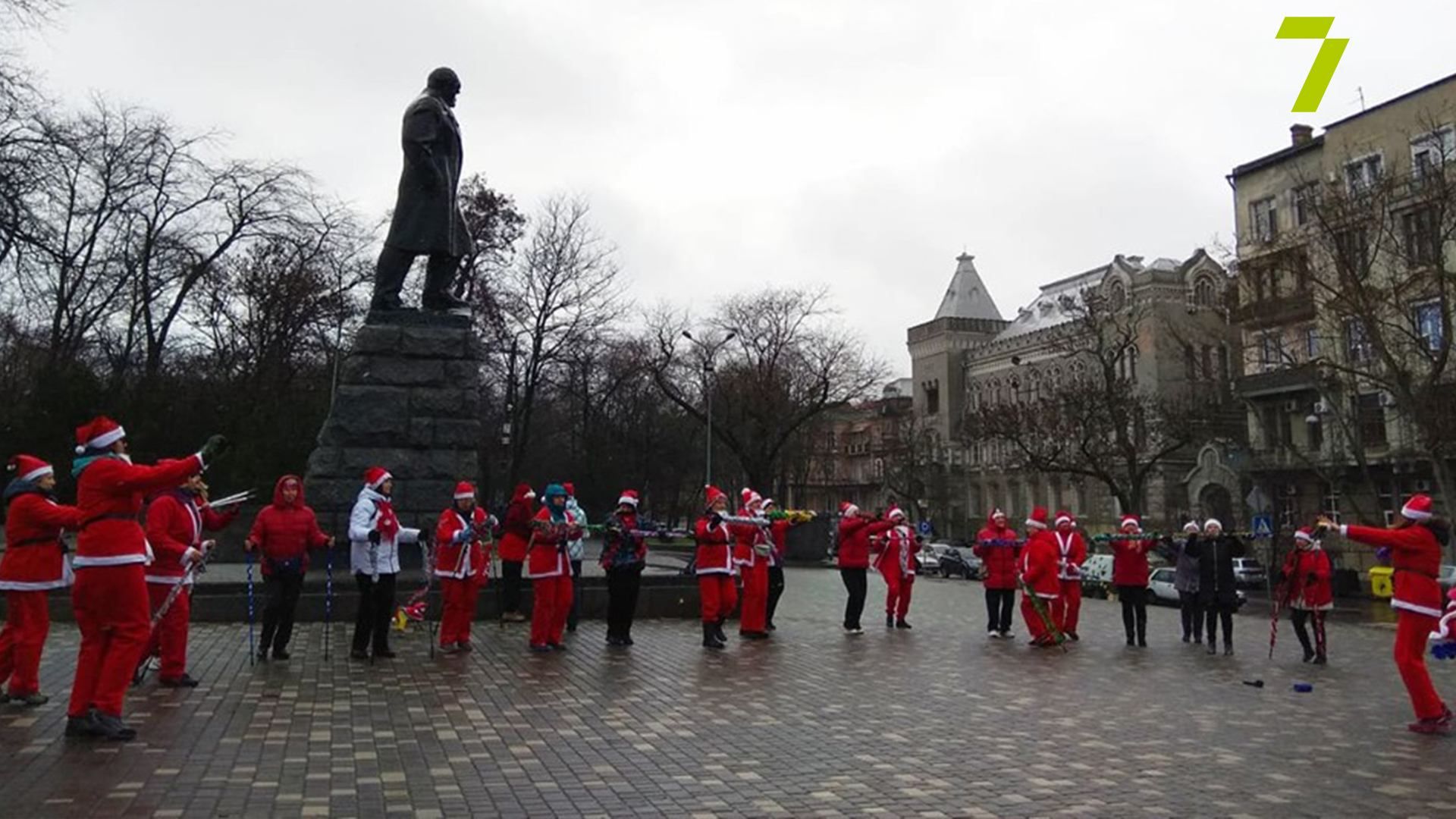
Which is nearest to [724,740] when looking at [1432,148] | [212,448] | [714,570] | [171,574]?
[212,448]

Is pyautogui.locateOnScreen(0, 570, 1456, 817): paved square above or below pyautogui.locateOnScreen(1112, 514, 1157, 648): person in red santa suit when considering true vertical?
below

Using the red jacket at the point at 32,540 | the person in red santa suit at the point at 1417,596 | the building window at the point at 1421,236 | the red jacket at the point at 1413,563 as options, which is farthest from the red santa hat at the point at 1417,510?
the building window at the point at 1421,236

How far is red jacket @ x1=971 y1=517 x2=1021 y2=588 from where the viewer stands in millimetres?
15992

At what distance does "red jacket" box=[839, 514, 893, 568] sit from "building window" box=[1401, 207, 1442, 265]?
19.5 m

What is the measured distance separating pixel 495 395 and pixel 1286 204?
110 ft

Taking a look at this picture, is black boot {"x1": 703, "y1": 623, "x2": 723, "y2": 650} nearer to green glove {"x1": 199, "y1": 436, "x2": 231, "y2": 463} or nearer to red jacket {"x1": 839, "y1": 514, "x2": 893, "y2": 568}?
red jacket {"x1": 839, "y1": 514, "x2": 893, "y2": 568}

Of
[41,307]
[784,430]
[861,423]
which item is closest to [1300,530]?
[41,307]

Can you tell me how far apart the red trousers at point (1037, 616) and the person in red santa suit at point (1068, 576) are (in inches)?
1.3

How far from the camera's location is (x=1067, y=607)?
15531 millimetres

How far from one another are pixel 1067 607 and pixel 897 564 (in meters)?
2.59

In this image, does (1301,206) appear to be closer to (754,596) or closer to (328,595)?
(754,596)

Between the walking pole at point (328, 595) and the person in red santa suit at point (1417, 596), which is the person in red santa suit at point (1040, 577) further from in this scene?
the walking pole at point (328, 595)

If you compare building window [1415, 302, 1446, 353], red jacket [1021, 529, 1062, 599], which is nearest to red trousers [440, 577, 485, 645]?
red jacket [1021, 529, 1062, 599]

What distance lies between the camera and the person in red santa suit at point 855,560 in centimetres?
1614
